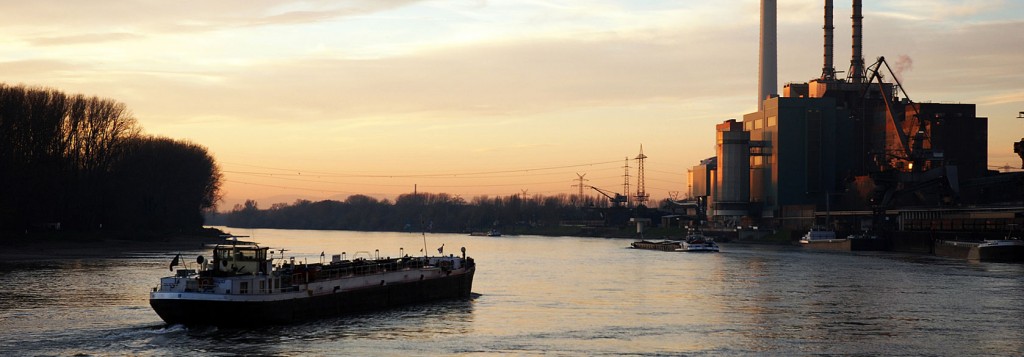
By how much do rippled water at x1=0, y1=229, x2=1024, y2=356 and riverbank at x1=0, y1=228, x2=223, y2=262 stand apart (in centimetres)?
2715

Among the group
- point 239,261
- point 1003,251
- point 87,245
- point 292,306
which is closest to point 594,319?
point 292,306

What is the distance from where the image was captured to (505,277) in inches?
4188

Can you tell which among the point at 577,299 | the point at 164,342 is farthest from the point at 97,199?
the point at 164,342

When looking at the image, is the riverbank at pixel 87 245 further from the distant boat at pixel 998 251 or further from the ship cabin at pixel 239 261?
the distant boat at pixel 998 251

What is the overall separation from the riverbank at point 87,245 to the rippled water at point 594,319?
89.1ft

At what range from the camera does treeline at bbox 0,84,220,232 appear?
14175 centimetres

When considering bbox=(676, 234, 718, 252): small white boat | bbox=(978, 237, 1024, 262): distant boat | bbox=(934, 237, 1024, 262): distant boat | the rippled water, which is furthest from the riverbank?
bbox=(978, 237, 1024, 262): distant boat

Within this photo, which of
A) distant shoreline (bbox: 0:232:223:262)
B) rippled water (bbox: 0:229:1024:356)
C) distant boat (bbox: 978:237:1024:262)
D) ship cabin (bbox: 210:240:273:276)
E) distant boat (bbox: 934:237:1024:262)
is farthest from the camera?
distant boat (bbox: 934:237:1024:262)

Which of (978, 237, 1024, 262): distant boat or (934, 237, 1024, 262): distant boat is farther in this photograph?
(934, 237, 1024, 262): distant boat

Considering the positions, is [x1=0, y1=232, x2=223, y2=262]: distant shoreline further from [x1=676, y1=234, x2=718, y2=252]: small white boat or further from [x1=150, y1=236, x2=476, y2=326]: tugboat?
[x1=676, y1=234, x2=718, y2=252]: small white boat

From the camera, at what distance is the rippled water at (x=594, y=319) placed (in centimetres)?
5303

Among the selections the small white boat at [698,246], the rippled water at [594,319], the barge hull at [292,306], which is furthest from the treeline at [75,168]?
the small white boat at [698,246]

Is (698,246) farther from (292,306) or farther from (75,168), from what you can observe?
(292,306)

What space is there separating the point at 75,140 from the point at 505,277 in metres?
89.0
